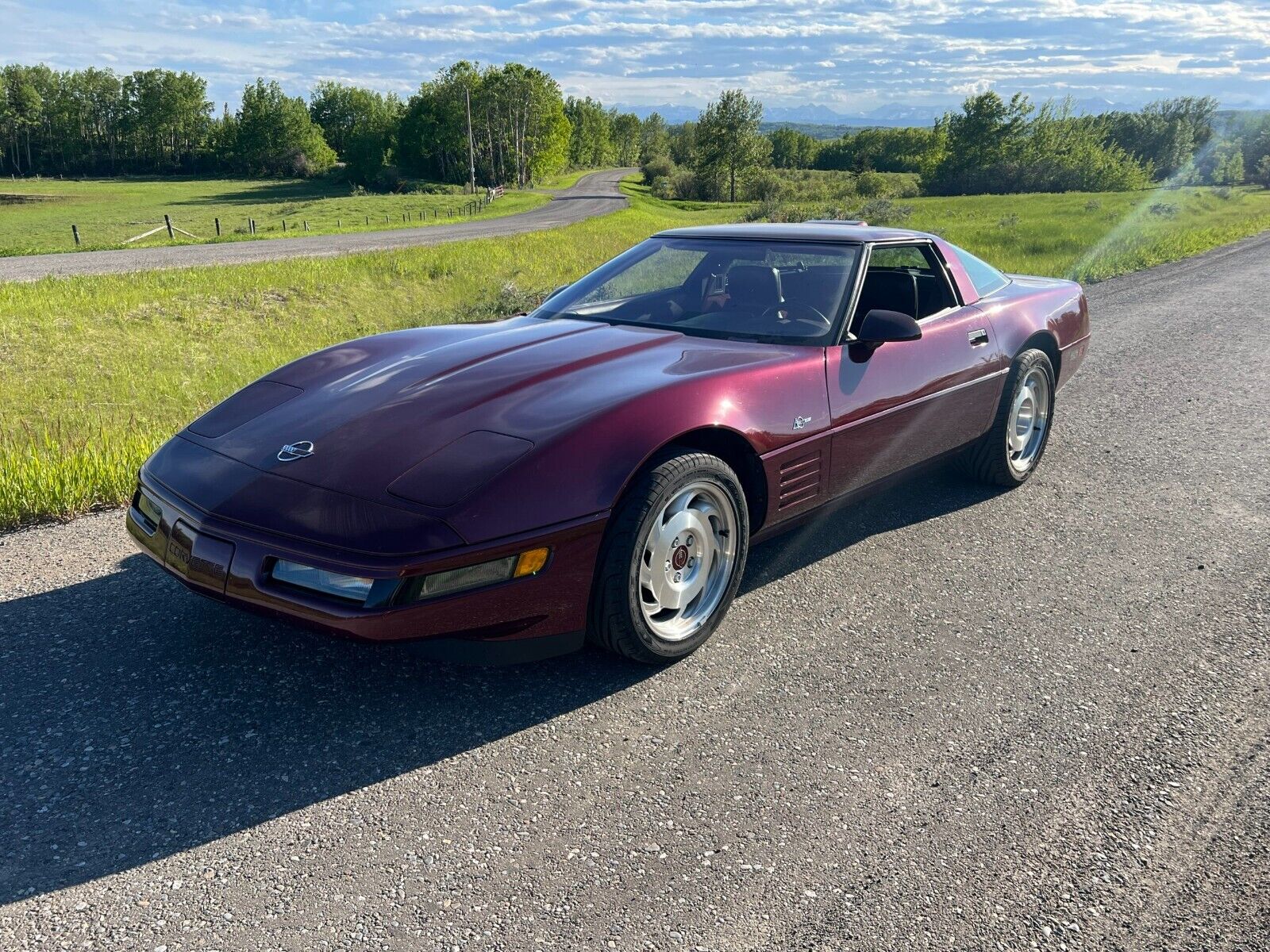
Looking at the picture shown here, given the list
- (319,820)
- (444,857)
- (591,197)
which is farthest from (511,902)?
(591,197)

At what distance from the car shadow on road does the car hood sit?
64 centimetres

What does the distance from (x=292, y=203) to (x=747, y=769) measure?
234ft

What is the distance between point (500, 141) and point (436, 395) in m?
87.0

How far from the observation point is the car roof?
166 inches

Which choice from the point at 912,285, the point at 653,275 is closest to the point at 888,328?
the point at 912,285

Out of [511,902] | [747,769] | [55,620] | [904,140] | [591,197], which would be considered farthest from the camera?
[904,140]

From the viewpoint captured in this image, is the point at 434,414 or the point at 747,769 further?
the point at 434,414

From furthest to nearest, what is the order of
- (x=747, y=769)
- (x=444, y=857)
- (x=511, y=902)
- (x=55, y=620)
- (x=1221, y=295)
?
(x=1221, y=295) → (x=55, y=620) → (x=747, y=769) → (x=444, y=857) → (x=511, y=902)

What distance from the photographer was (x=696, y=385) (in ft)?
10.3

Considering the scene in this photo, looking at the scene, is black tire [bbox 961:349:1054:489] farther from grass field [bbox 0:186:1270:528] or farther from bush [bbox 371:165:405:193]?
bush [bbox 371:165:405:193]

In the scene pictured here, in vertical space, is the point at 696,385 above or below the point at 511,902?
above

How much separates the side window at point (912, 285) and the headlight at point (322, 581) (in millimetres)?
2868

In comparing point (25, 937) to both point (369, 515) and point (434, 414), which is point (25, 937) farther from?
point (434, 414)

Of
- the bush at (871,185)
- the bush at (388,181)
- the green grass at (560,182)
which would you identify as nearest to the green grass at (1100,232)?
the bush at (871,185)
